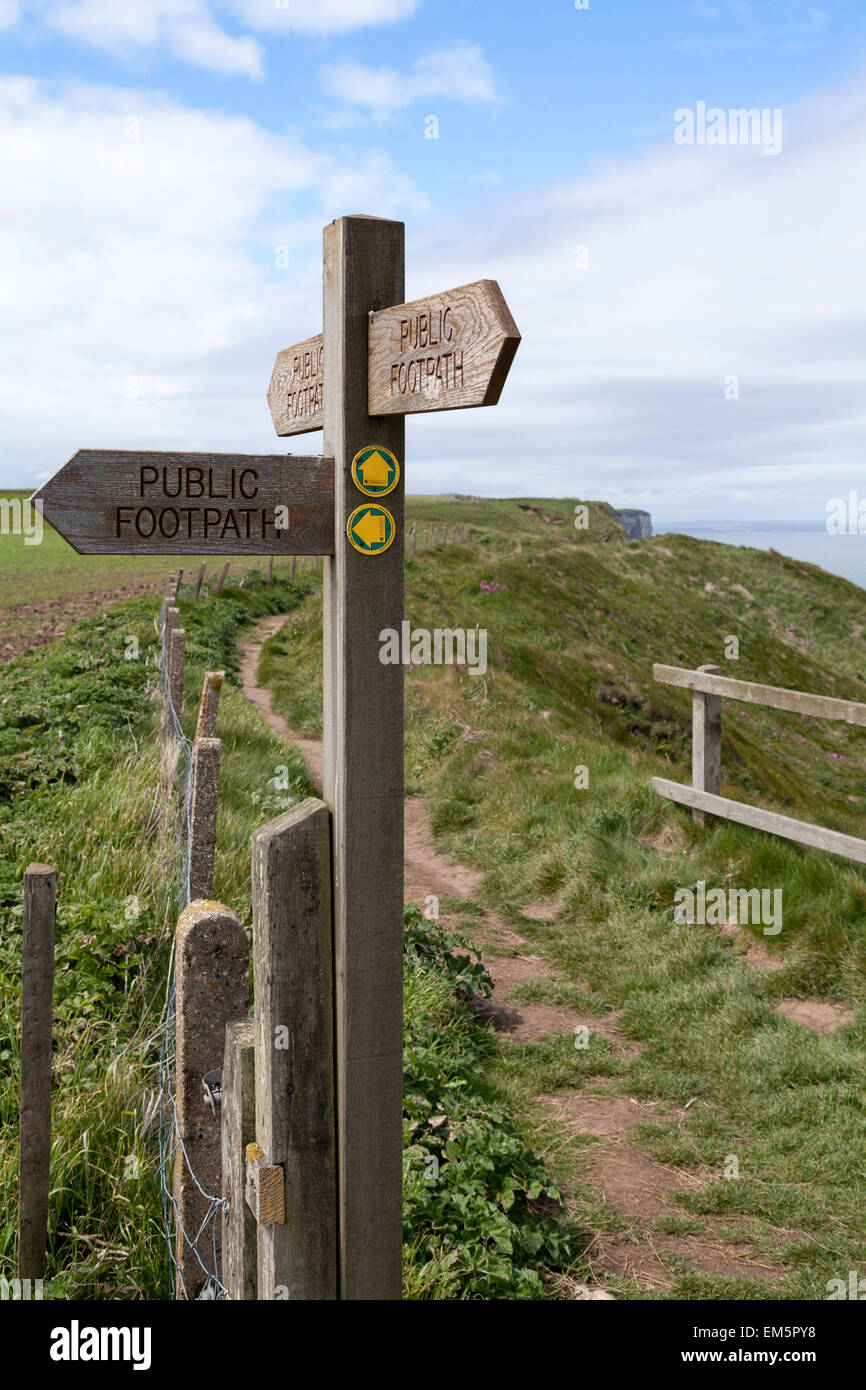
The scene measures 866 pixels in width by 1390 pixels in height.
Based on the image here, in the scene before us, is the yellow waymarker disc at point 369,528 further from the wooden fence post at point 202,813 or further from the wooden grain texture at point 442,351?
the wooden fence post at point 202,813

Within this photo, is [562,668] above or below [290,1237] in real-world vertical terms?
above

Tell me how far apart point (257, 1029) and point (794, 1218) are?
9.11 ft

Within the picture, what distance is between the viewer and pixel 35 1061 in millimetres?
2904

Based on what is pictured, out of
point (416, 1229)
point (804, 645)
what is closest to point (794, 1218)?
point (416, 1229)

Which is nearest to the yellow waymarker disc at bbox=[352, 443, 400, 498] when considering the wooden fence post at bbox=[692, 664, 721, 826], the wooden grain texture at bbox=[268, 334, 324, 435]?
the wooden grain texture at bbox=[268, 334, 324, 435]

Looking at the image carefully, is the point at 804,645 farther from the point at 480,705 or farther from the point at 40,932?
the point at 40,932

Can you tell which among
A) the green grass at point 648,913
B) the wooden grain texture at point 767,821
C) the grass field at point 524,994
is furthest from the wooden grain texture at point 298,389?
the wooden grain texture at point 767,821

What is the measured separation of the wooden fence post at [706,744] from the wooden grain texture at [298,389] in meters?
5.46

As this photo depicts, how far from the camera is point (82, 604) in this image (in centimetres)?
2748

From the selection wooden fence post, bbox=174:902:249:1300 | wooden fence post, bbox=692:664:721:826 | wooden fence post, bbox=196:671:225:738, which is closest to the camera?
wooden fence post, bbox=174:902:249:1300

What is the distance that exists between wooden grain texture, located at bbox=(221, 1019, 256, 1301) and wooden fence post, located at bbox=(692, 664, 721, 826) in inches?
225

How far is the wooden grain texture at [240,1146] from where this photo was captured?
2.46 m

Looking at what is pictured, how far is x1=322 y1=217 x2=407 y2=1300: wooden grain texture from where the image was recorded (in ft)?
7.41

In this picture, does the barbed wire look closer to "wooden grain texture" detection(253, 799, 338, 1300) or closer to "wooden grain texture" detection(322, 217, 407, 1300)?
"wooden grain texture" detection(253, 799, 338, 1300)
